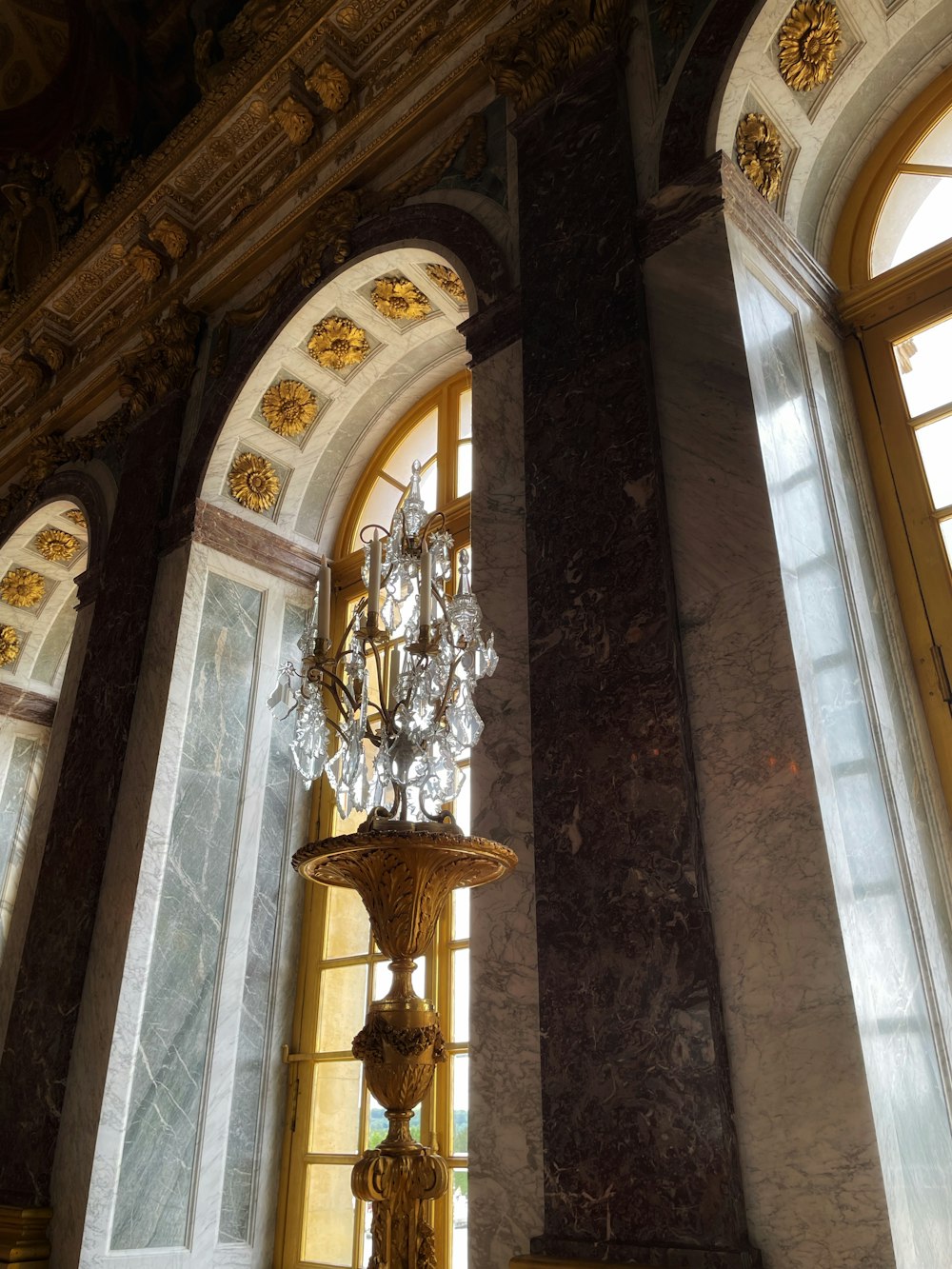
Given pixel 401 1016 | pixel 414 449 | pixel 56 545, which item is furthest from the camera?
pixel 56 545

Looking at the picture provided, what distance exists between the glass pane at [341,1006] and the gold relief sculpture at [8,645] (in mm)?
4203

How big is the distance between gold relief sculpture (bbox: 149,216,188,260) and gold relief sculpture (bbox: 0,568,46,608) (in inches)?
104

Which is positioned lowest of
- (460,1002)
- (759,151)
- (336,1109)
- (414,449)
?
(336,1109)

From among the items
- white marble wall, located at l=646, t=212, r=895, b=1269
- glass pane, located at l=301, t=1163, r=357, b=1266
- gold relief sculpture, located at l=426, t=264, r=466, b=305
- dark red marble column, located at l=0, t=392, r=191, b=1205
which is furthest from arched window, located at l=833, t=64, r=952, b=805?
dark red marble column, located at l=0, t=392, r=191, b=1205

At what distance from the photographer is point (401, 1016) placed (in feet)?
7.50

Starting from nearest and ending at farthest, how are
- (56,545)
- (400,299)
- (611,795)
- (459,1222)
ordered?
(611,795) < (459,1222) < (400,299) < (56,545)

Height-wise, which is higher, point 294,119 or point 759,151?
point 294,119

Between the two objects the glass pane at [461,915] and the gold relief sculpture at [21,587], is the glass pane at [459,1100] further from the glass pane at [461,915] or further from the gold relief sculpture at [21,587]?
the gold relief sculpture at [21,587]

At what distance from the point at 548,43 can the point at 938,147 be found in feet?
5.28

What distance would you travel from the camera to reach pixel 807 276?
3.83 metres

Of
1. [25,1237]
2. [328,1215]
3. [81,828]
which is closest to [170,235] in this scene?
[81,828]

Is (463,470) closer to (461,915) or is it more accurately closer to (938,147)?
(461,915)

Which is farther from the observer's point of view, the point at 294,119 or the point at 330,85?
the point at 294,119

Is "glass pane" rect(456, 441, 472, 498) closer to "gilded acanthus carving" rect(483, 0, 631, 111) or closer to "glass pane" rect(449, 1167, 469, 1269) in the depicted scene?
"gilded acanthus carving" rect(483, 0, 631, 111)
